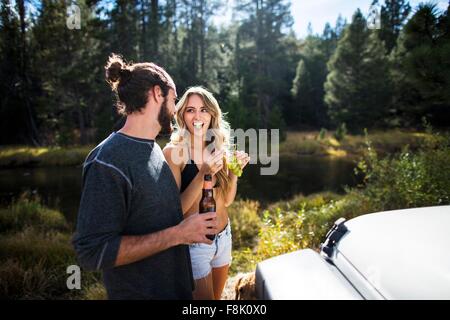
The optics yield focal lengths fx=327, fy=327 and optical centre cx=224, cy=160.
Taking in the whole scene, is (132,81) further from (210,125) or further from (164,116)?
(210,125)

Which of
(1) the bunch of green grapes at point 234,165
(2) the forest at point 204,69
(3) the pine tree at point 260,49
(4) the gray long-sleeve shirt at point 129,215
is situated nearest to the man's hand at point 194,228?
(4) the gray long-sleeve shirt at point 129,215

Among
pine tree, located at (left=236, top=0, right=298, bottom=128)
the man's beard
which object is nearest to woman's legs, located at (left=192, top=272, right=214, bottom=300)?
the man's beard

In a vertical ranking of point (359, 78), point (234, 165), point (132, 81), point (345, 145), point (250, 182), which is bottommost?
point (250, 182)

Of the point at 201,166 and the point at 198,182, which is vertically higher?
the point at 201,166

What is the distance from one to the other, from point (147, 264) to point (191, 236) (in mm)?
296

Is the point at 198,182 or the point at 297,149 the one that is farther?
the point at 297,149

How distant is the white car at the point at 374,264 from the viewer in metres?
1.58

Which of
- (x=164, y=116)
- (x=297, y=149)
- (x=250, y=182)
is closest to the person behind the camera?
(x=164, y=116)

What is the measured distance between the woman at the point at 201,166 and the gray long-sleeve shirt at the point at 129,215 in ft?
2.05

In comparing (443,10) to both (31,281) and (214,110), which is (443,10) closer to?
(214,110)

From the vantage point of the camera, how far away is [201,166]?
2.67 metres

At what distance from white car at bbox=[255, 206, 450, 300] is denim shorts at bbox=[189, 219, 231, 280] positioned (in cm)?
64

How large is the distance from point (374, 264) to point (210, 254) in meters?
1.36

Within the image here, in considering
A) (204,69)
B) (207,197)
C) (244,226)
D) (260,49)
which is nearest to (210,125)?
(207,197)
